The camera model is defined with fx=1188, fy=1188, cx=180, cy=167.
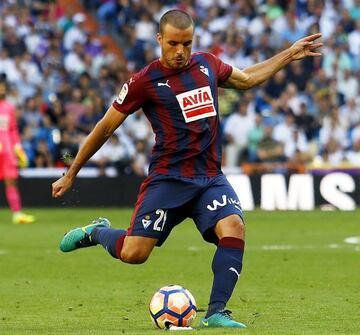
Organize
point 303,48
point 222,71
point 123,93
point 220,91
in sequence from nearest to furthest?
point 123,93, point 222,71, point 303,48, point 220,91

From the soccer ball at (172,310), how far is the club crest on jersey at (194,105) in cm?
130

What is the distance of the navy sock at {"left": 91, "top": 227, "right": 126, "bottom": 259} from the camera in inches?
359

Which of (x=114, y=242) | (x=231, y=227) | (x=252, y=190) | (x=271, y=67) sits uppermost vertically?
(x=271, y=67)

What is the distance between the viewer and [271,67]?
9.19 metres

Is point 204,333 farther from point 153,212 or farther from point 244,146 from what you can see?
point 244,146

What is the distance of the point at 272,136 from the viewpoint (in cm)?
2522

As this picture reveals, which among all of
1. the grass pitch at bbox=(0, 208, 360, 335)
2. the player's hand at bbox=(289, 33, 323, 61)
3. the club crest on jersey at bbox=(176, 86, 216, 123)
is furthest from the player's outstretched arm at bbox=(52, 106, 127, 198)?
the player's hand at bbox=(289, 33, 323, 61)

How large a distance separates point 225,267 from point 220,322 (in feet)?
1.37

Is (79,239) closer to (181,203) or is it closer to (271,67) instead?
(181,203)

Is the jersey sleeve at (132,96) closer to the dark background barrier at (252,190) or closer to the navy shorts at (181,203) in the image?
the navy shorts at (181,203)

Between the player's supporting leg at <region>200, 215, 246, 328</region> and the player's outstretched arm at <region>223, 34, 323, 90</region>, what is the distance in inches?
43.5

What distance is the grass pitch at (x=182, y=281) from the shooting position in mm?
8977

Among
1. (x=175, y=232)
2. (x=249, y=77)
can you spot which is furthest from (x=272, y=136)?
(x=249, y=77)

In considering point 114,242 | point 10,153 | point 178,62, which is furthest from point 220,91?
point 178,62
